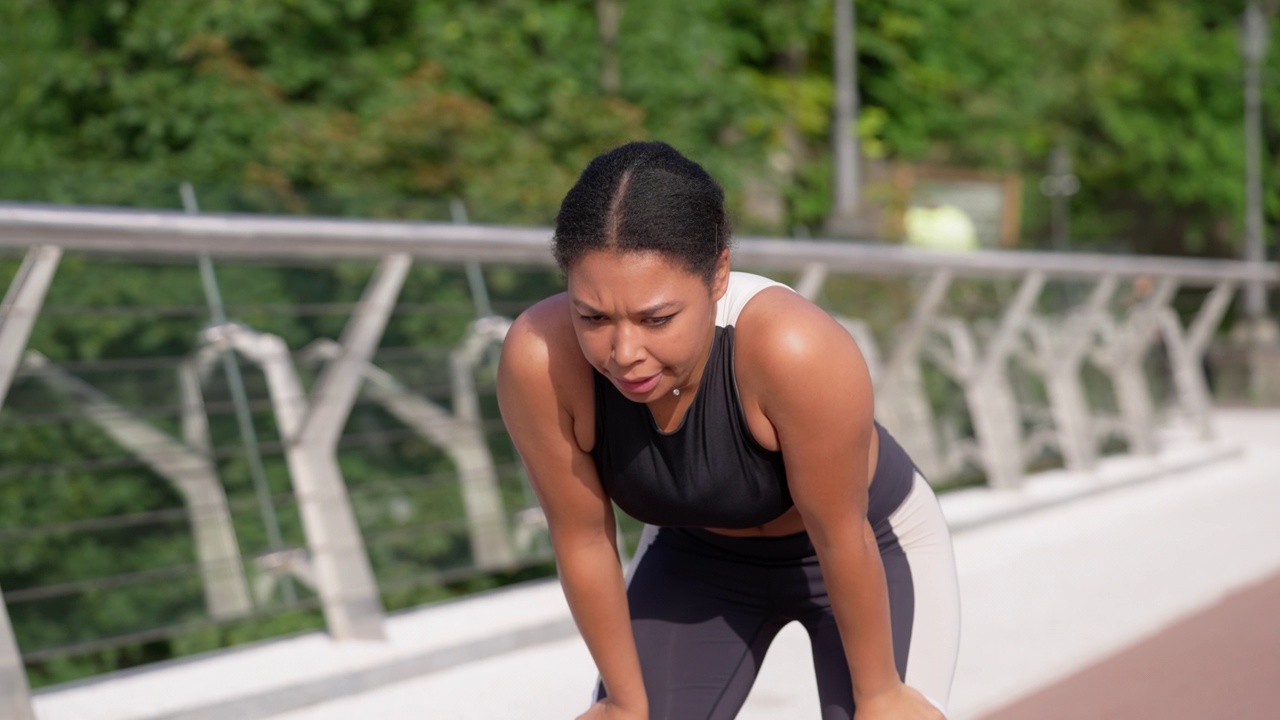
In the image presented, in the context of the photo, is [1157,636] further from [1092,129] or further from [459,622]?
[1092,129]

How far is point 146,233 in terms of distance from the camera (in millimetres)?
4184

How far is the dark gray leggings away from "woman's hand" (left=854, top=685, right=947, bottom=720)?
0.10m

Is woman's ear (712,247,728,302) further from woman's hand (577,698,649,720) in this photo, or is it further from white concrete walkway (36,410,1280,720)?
white concrete walkway (36,410,1280,720)

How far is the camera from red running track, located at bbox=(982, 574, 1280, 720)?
476cm

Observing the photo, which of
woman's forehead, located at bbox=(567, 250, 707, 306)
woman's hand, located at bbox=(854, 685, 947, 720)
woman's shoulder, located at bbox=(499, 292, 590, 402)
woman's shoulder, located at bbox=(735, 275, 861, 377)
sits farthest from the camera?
woman's hand, located at bbox=(854, 685, 947, 720)

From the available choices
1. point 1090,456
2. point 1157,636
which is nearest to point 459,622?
point 1157,636

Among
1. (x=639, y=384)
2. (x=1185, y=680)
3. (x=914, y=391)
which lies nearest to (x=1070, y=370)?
(x=914, y=391)

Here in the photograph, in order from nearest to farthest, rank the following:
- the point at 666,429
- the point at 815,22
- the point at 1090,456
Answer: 1. the point at 666,429
2. the point at 1090,456
3. the point at 815,22

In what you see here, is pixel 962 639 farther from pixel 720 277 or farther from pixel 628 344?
pixel 628 344

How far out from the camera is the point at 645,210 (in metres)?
2.17

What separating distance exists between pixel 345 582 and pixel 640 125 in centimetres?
713

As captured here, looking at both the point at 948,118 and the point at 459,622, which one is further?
the point at 948,118

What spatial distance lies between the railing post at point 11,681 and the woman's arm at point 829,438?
7.16 ft

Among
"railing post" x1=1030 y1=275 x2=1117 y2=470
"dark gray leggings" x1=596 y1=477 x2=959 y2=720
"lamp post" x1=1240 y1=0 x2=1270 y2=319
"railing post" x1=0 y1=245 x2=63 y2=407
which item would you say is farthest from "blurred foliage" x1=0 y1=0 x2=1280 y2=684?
"lamp post" x1=1240 y1=0 x2=1270 y2=319
